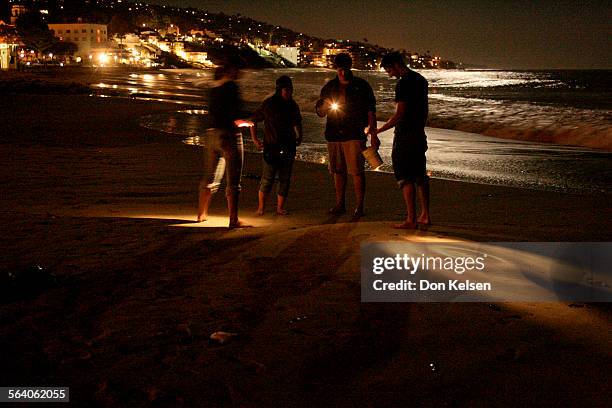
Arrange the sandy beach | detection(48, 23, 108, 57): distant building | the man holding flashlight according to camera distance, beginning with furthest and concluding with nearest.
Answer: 1. detection(48, 23, 108, 57): distant building
2. the man holding flashlight
3. the sandy beach

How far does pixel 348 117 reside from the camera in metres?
7.68

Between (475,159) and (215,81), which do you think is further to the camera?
(475,159)

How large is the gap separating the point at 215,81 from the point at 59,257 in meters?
2.70

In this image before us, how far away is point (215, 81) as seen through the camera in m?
7.17

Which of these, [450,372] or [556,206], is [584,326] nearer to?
[450,372]

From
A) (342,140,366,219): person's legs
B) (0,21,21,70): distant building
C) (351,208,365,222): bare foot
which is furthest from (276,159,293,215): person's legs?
(0,21,21,70): distant building

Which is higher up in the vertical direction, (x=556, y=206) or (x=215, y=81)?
(x=215, y=81)

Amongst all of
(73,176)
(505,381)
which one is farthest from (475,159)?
(505,381)

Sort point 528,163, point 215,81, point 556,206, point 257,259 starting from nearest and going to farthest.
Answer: point 257,259 → point 215,81 → point 556,206 → point 528,163

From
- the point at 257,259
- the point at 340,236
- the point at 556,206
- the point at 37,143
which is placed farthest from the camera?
the point at 37,143

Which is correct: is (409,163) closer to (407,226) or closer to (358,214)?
(407,226)

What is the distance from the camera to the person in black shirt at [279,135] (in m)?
8.09

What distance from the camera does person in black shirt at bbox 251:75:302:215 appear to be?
26.5 feet

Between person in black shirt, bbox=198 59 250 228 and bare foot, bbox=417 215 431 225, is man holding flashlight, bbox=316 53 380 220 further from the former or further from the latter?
person in black shirt, bbox=198 59 250 228
